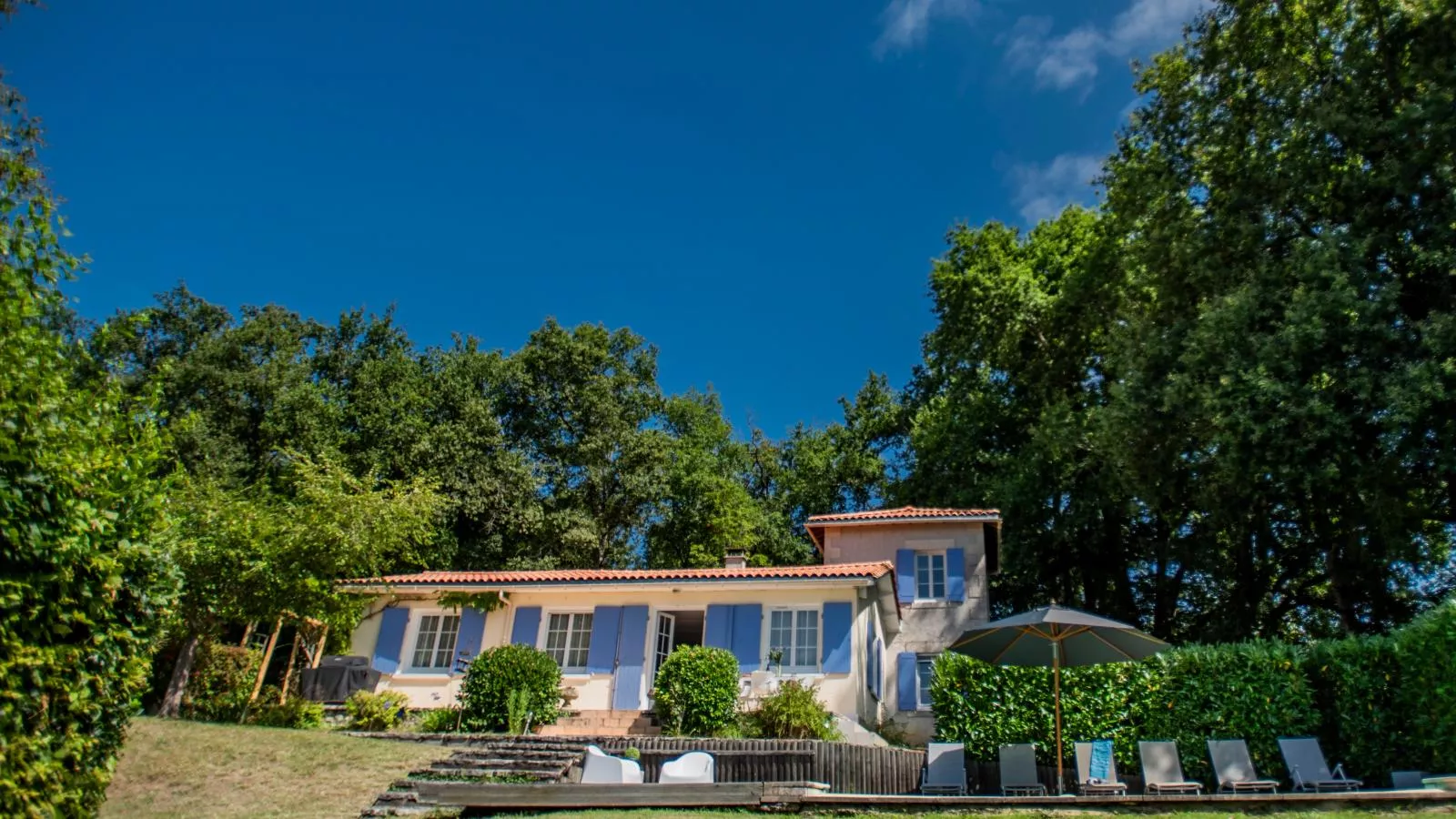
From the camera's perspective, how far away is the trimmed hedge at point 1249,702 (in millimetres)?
9383

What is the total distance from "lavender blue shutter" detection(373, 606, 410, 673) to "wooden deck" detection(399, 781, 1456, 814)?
888cm

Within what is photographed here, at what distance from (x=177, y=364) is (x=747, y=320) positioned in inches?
846

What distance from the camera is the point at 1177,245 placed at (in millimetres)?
16625

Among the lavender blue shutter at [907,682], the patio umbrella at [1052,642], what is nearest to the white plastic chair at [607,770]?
the patio umbrella at [1052,642]

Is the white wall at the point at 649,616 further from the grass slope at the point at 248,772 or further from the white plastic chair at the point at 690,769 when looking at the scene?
the white plastic chair at the point at 690,769

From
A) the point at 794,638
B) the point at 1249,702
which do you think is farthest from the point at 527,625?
the point at 1249,702

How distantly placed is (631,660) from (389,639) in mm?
5593

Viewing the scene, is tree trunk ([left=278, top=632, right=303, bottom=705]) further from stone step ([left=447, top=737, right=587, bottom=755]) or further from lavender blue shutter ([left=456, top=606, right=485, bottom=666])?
stone step ([left=447, top=737, right=587, bottom=755])

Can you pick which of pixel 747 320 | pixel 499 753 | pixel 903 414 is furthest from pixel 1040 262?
pixel 499 753

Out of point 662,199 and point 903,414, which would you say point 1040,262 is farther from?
point 662,199

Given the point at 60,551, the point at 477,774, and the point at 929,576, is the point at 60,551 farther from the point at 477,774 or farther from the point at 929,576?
the point at 929,576

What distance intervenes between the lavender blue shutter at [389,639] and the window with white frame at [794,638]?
8227 mm

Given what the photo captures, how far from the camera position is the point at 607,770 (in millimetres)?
9898

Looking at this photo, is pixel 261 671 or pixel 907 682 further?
pixel 907 682
